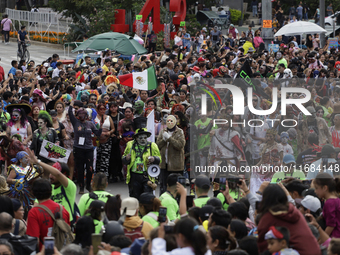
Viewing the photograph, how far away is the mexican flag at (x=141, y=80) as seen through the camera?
43.2 feet

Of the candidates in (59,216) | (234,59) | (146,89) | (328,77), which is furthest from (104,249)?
(234,59)

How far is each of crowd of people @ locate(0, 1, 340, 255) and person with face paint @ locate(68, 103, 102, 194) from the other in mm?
21

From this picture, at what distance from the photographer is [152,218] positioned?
6.50 m

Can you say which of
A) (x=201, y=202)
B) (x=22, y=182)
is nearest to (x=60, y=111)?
(x=22, y=182)

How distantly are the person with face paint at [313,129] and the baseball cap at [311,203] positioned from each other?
4.52m

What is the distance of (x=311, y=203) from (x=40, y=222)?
9.56 ft

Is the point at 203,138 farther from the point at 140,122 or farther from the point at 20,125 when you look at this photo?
the point at 20,125

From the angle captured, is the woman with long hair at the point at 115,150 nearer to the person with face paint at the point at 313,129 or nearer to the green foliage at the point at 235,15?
the person with face paint at the point at 313,129

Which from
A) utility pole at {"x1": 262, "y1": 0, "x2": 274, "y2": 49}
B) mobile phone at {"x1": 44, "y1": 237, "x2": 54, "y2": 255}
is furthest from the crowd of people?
utility pole at {"x1": 262, "y1": 0, "x2": 274, "y2": 49}

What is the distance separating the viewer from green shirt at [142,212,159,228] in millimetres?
6406

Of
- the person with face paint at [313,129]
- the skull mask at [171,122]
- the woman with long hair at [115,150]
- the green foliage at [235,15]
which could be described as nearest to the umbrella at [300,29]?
the person with face paint at [313,129]

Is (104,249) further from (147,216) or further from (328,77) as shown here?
(328,77)

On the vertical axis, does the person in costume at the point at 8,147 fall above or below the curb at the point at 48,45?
below

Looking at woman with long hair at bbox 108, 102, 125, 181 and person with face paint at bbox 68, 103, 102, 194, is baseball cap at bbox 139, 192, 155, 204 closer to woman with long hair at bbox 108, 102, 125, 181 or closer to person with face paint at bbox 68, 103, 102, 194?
person with face paint at bbox 68, 103, 102, 194
